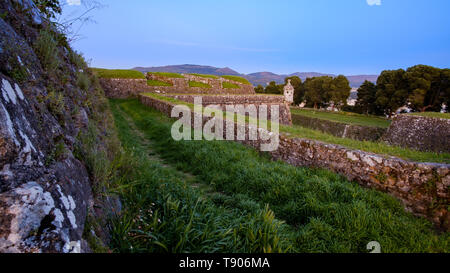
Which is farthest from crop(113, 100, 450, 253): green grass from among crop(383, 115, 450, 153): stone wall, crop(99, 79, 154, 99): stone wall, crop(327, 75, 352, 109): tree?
crop(327, 75, 352, 109): tree

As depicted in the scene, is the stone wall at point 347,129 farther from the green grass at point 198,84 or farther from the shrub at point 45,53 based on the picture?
the shrub at point 45,53

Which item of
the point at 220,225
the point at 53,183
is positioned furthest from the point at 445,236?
the point at 53,183

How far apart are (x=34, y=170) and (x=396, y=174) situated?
5305mm

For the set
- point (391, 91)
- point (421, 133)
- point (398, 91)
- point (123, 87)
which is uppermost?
point (391, 91)

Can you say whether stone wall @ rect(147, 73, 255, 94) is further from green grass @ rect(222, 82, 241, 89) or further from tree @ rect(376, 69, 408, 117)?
tree @ rect(376, 69, 408, 117)

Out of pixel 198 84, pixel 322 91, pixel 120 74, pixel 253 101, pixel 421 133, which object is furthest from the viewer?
pixel 322 91

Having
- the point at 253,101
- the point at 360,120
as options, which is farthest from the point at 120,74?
the point at 360,120

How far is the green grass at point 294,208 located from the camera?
2506mm

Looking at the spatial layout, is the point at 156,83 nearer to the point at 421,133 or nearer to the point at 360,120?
the point at 421,133

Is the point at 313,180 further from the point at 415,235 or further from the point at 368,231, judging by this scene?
the point at 415,235

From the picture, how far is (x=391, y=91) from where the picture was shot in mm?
30906

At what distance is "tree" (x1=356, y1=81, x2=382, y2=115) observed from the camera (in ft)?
117

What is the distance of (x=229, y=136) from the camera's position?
331 inches
